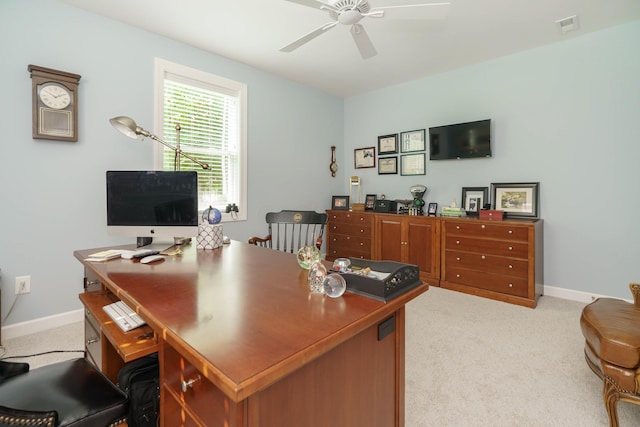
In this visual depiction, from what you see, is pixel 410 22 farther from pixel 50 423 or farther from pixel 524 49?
pixel 50 423

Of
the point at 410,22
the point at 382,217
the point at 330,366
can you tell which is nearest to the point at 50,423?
the point at 330,366

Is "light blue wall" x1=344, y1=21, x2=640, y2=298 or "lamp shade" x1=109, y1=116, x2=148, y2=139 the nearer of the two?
"lamp shade" x1=109, y1=116, x2=148, y2=139

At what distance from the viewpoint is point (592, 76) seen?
9.79 ft

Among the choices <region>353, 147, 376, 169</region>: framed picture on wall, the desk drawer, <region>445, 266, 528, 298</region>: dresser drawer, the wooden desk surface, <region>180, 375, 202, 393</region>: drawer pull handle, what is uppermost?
<region>353, 147, 376, 169</region>: framed picture on wall

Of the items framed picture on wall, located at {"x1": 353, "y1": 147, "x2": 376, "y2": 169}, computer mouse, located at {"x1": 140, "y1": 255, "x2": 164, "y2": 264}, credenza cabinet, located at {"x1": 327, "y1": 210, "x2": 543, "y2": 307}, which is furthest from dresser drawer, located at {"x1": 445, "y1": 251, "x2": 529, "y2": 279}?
computer mouse, located at {"x1": 140, "y1": 255, "x2": 164, "y2": 264}

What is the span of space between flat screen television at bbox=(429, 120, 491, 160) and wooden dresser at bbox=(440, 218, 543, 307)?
90cm

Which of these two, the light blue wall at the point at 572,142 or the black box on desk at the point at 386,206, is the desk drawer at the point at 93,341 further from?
the light blue wall at the point at 572,142

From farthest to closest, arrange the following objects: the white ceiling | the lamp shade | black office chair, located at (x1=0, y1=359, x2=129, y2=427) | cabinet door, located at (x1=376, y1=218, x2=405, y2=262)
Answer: cabinet door, located at (x1=376, y1=218, x2=405, y2=262), the white ceiling, the lamp shade, black office chair, located at (x1=0, y1=359, x2=129, y2=427)

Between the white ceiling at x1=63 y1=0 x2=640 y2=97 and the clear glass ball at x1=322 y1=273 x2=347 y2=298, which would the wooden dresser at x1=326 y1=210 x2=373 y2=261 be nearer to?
the white ceiling at x1=63 y1=0 x2=640 y2=97

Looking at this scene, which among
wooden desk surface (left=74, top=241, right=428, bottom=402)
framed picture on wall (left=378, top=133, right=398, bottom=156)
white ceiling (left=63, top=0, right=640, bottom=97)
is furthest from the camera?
framed picture on wall (left=378, top=133, right=398, bottom=156)

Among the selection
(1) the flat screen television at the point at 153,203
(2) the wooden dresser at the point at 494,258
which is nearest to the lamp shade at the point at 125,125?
(1) the flat screen television at the point at 153,203

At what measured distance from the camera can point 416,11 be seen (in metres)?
1.91

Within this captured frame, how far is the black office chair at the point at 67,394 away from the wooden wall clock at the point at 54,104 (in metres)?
2.04

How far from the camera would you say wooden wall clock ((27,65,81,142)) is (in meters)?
2.37
